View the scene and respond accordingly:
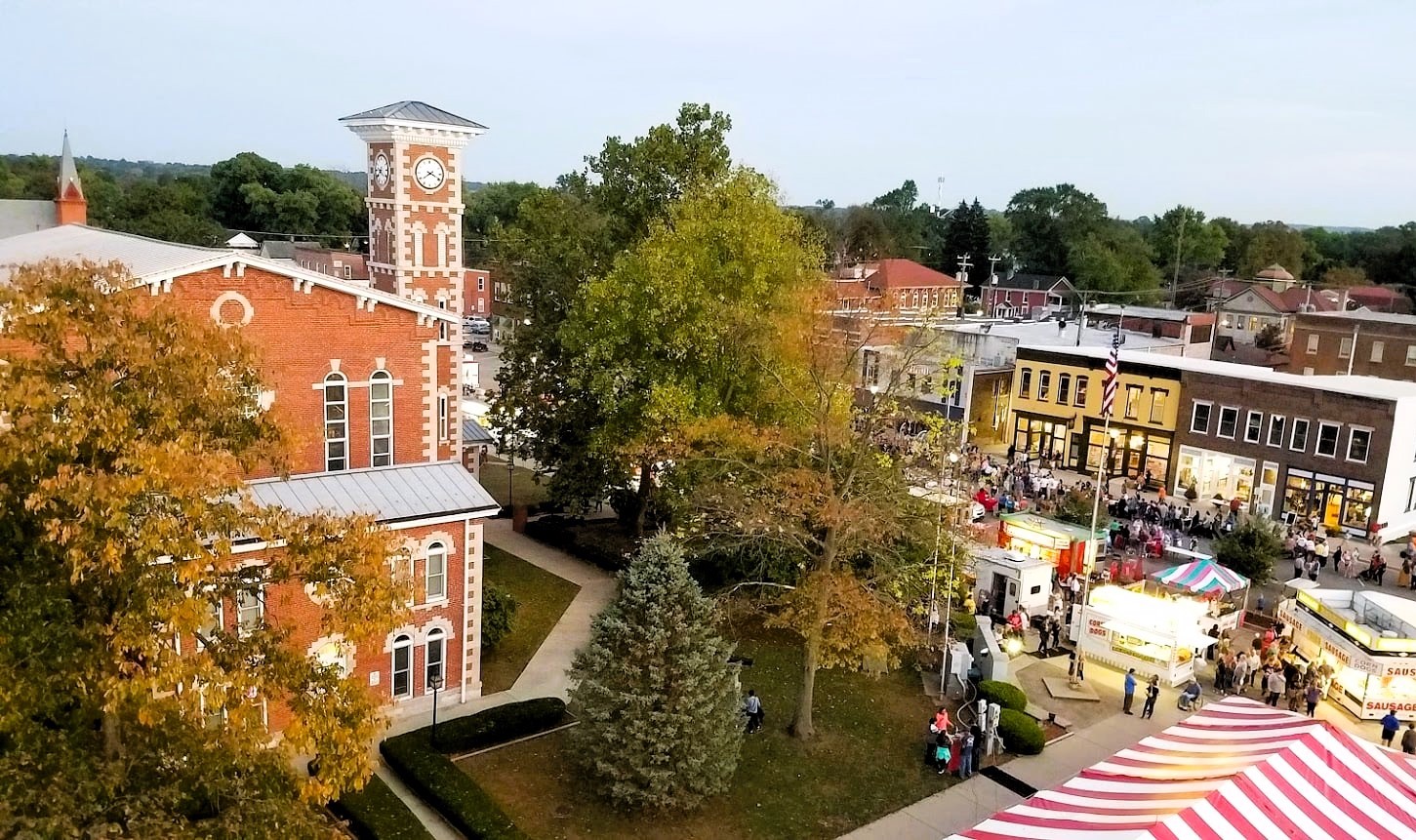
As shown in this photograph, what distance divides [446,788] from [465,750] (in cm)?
236

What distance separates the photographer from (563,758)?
20.9 metres

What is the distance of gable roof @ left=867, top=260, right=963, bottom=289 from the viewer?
89000 millimetres

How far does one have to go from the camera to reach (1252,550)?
102 ft

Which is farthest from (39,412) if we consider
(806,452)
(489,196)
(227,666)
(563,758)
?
(489,196)

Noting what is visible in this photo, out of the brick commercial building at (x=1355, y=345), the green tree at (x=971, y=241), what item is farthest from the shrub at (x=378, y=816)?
the green tree at (x=971, y=241)

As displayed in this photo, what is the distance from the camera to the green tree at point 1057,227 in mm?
120125

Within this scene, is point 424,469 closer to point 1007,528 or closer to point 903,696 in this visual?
point 903,696

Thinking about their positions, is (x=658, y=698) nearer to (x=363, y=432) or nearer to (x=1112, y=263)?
(x=363, y=432)

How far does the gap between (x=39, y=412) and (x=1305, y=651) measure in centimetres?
2935

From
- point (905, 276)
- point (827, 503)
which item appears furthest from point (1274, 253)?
point (827, 503)

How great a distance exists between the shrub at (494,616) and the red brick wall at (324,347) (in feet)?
14.7

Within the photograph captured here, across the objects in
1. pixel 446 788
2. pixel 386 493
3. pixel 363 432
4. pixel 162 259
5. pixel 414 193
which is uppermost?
pixel 414 193

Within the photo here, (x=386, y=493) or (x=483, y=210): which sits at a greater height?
(x=483, y=210)

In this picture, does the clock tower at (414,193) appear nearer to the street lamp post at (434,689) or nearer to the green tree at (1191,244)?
the street lamp post at (434,689)
